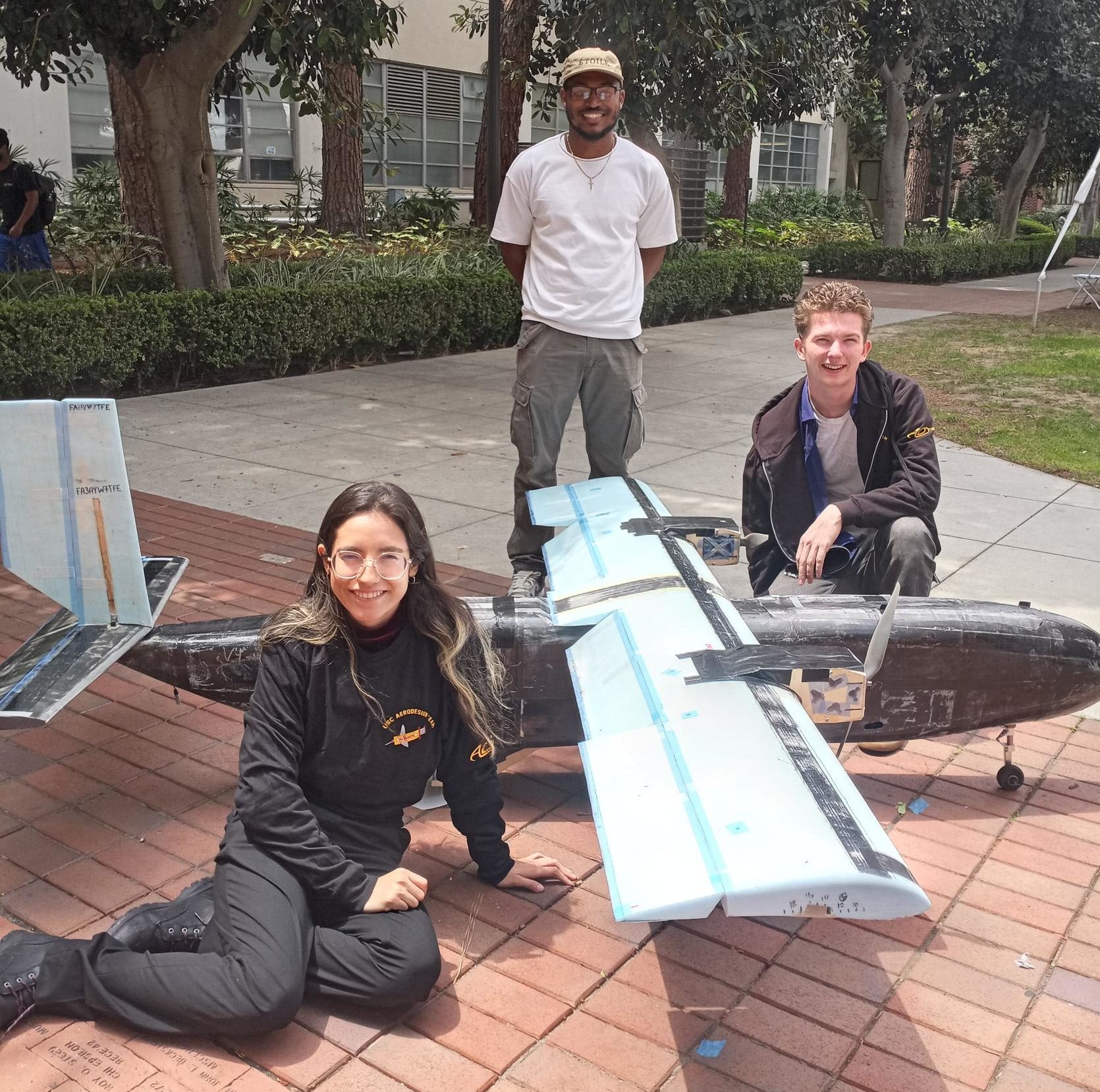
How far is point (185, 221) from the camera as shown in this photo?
415 inches

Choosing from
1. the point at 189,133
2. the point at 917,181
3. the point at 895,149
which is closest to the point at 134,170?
the point at 189,133

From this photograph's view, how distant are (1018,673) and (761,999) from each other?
136 centimetres

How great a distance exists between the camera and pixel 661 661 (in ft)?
9.09

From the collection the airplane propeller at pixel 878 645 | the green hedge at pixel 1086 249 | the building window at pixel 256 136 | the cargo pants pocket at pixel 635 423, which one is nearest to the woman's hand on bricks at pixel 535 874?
the airplane propeller at pixel 878 645

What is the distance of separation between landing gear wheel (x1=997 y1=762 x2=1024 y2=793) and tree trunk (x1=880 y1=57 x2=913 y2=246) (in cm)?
1915

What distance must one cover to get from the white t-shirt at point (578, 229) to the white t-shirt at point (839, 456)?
116cm

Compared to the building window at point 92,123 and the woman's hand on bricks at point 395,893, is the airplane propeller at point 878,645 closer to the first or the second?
the woman's hand on bricks at point 395,893

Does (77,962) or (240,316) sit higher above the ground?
(240,316)

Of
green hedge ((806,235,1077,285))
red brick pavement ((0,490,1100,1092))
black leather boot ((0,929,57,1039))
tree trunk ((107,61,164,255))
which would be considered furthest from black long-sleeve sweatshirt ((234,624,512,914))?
green hedge ((806,235,1077,285))

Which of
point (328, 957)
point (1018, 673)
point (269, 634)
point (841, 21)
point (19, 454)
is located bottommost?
point (328, 957)

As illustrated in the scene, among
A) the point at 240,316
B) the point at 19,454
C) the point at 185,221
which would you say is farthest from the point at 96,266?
the point at 19,454

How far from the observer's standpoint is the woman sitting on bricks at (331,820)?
2.45 metres

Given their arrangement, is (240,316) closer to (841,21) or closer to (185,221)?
(185,221)

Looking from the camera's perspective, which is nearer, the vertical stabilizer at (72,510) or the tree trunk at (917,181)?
the vertical stabilizer at (72,510)
